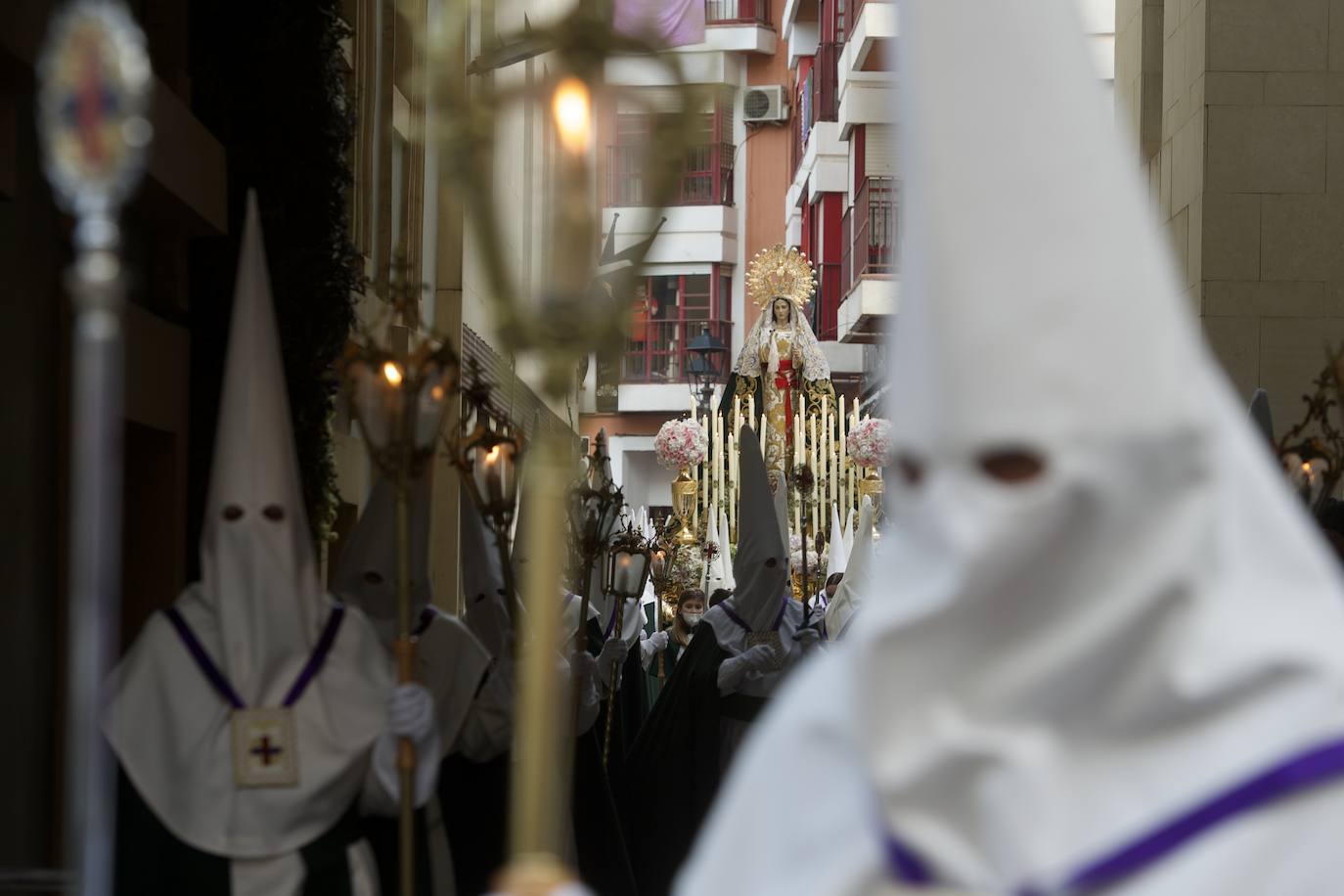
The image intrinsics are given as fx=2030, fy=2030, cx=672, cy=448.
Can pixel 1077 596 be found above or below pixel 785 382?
below

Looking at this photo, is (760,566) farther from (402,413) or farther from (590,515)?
(402,413)

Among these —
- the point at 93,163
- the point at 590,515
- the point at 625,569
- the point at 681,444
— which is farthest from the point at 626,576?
the point at 681,444

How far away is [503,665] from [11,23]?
302 centimetres

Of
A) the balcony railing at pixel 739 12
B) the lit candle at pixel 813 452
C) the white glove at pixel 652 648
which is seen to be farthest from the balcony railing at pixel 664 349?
the white glove at pixel 652 648

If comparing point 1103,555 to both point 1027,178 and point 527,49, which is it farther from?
point 527,49

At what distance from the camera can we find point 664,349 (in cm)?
4119

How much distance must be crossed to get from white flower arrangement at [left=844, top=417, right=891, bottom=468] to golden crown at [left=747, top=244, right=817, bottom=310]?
36.0 ft

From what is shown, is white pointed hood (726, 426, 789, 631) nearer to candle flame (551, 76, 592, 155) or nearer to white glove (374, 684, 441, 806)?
white glove (374, 684, 441, 806)

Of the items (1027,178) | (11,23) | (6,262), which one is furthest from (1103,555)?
(6,262)

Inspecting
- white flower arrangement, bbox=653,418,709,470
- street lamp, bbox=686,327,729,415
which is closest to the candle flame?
white flower arrangement, bbox=653,418,709,470

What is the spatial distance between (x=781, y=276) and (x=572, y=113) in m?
28.4

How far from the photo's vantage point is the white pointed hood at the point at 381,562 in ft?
23.1

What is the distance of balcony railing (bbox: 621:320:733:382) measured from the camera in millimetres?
40625

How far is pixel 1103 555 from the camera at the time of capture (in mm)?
2787
